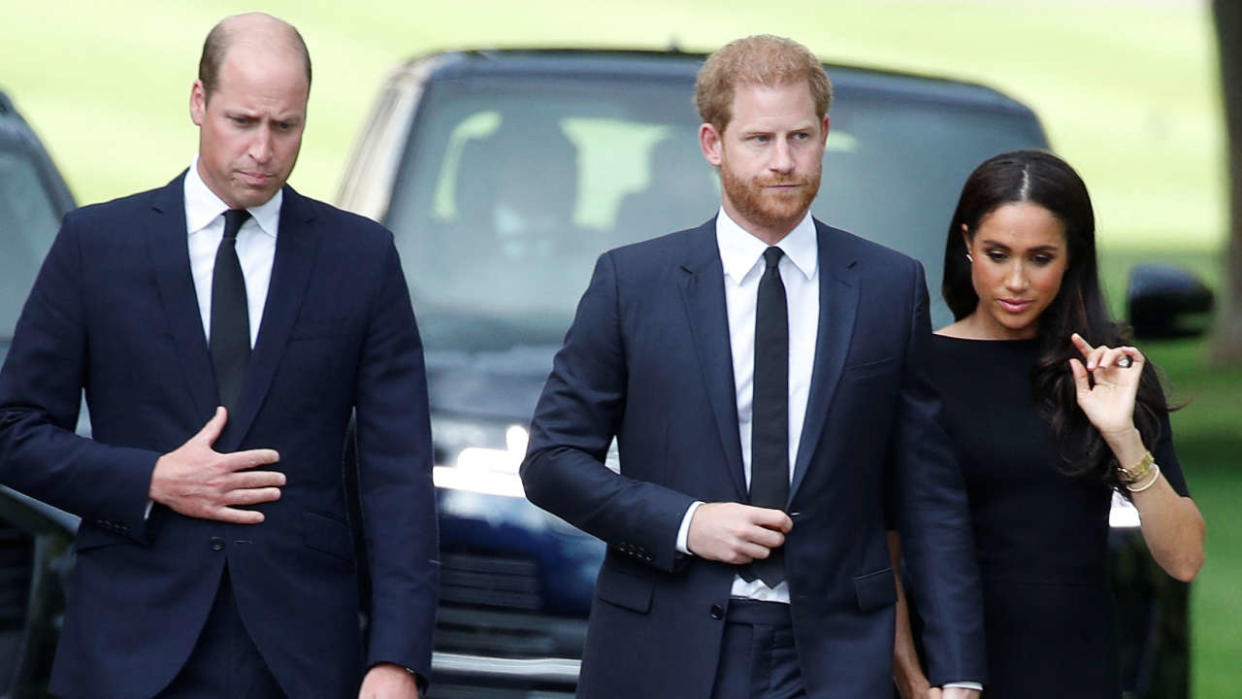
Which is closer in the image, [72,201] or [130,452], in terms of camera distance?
[130,452]

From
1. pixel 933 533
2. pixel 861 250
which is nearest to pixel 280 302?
pixel 861 250

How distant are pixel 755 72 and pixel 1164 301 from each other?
249 cm

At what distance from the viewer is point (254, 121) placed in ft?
13.2

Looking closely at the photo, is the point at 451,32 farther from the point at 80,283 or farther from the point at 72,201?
the point at 80,283

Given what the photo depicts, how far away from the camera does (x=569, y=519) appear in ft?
→ 13.5

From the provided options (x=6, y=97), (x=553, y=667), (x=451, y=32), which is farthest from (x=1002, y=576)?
(x=451, y=32)

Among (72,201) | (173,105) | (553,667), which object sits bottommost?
(553,667)

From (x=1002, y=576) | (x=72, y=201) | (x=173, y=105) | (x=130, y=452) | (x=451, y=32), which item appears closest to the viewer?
(x=130, y=452)

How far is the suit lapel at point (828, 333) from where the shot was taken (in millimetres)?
4012

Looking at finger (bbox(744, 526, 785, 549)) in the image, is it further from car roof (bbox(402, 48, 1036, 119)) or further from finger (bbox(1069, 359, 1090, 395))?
car roof (bbox(402, 48, 1036, 119))

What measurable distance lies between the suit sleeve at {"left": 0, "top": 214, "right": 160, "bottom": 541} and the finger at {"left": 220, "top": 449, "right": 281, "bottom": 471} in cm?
13

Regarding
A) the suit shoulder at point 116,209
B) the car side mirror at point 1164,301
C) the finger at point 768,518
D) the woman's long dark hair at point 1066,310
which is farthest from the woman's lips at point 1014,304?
the car side mirror at point 1164,301

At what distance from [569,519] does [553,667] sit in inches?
49.9

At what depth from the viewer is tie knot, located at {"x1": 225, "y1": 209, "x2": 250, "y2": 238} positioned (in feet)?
13.5
